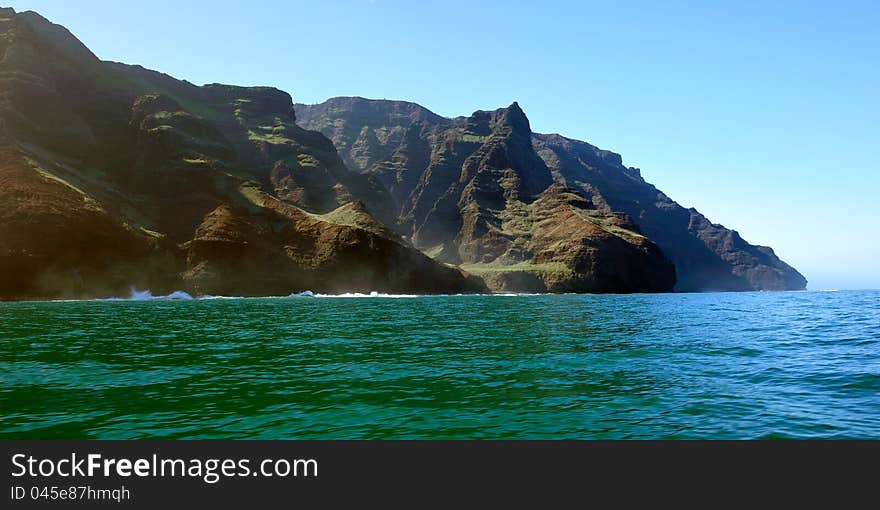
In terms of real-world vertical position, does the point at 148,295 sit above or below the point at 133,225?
below

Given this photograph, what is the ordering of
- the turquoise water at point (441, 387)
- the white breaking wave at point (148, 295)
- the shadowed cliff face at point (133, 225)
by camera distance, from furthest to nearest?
the white breaking wave at point (148, 295) < the shadowed cliff face at point (133, 225) < the turquoise water at point (441, 387)

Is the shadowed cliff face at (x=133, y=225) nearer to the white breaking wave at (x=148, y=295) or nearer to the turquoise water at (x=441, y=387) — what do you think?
the white breaking wave at (x=148, y=295)

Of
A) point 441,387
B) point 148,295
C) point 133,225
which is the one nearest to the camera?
point 441,387

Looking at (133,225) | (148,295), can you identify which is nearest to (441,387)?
(148,295)

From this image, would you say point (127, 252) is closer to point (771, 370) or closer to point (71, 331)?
point (71, 331)

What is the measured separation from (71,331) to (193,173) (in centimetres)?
15898

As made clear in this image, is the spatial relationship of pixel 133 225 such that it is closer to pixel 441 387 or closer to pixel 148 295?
pixel 148 295

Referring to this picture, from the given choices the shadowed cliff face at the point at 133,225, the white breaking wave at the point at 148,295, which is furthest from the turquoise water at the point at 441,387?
the white breaking wave at the point at 148,295

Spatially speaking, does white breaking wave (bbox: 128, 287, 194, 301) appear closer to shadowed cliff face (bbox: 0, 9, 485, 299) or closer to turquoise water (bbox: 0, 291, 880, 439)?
shadowed cliff face (bbox: 0, 9, 485, 299)

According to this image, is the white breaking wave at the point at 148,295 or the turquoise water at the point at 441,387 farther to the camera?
the white breaking wave at the point at 148,295

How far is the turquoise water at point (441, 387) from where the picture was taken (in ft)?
50.1

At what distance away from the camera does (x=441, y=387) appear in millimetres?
21328

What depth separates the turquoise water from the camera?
15266 mm

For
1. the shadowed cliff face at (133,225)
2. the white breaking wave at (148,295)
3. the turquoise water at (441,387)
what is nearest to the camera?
the turquoise water at (441,387)
